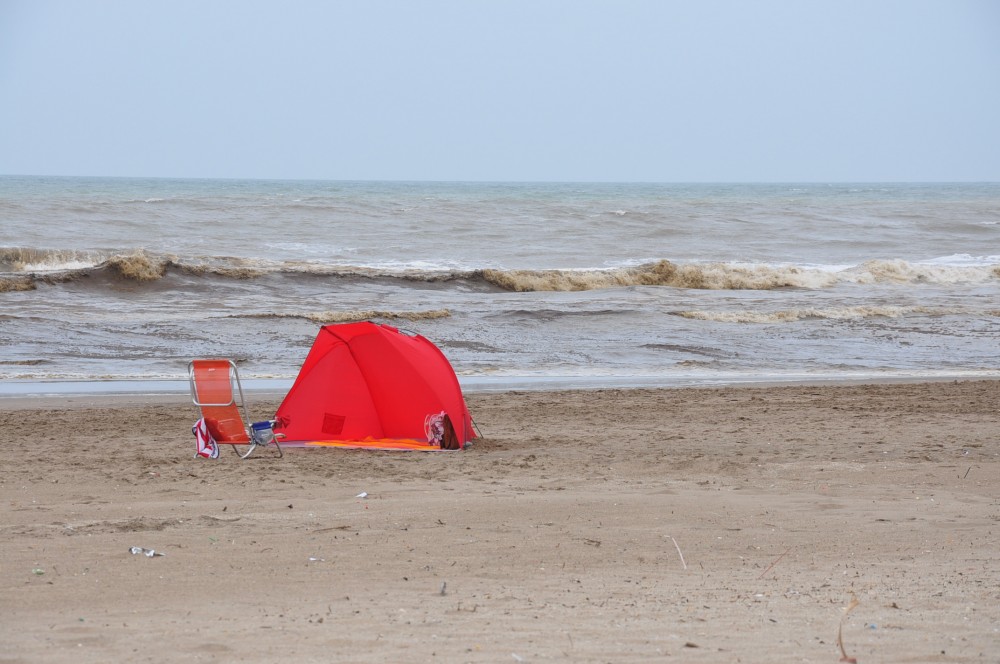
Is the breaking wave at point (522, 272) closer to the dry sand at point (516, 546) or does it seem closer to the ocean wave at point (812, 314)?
the ocean wave at point (812, 314)

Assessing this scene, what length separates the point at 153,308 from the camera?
1867 cm

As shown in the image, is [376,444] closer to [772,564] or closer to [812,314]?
[772,564]

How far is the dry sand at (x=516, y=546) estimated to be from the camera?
3861mm

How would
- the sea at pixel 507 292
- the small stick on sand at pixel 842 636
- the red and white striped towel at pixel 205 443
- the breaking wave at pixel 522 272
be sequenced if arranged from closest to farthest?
1. the small stick on sand at pixel 842 636
2. the red and white striped towel at pixel 205 443
3. the sea at pixel 507 292
4. the breaking wave at pixel 522 272

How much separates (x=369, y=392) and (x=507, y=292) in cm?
1468

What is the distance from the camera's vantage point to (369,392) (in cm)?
891

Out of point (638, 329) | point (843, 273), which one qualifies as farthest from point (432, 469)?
point (843, 273)

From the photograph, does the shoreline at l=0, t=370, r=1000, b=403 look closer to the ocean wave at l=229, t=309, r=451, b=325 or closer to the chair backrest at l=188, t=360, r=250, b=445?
the chair backrest at l=188, t=360, r=250, b=445

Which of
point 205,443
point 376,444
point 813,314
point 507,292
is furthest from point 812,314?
point 205,443

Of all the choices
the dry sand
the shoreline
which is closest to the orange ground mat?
the dry sand

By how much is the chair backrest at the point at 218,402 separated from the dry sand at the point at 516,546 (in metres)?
0.33

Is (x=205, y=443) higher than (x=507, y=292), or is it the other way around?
(x=205, y=443)

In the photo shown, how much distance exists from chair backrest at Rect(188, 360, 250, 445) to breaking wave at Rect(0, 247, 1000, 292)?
14899mm

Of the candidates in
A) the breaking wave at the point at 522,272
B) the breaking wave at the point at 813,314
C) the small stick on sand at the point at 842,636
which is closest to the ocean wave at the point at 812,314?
→ the breaking wave at the point at 813,314
